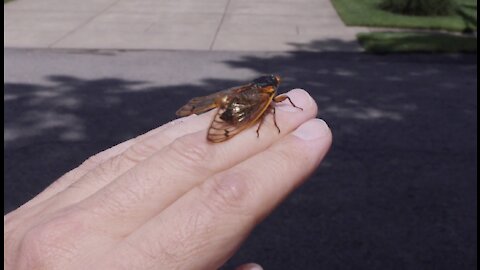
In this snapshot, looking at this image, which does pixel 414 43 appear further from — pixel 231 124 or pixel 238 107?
pixel 231 124

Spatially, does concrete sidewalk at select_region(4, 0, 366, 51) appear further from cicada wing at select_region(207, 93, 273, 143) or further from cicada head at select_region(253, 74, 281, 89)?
cicada wing at select_region(207, 93, 273, 143)

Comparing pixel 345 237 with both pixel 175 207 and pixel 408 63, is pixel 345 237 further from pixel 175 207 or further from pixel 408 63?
pixel 408 63

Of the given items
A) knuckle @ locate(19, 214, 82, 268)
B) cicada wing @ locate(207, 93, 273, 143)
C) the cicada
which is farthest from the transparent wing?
knuckle @ locate(19, 214, 82, 268)

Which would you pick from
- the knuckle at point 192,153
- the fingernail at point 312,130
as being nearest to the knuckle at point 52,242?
the knuckle at point 192,153

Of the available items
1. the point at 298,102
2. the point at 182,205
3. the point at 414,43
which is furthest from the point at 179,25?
the point at 182,205

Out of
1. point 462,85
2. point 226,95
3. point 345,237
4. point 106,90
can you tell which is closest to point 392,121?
point 462,85

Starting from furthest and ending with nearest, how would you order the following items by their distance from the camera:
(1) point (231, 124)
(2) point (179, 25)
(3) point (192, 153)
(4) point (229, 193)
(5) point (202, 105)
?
(2) point (179, 25), (5) point (202, 105), (1) point (231, 124), (3) point (192, 153), (4) point (229, 193)

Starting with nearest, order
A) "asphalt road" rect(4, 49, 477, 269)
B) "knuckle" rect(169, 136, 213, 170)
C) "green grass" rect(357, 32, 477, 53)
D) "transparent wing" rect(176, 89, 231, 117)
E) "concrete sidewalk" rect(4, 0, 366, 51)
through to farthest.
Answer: "knuckle" rect(169, 136, 213, 170) < "transparent wing" rect(176, 89, 231, 117) < "asphalt road" rect(4, 49, 477, 269) < "green grass" rect(357, 32, 477, 53) < "concrete sidewalk" rect(4, 0, 366, 51)
